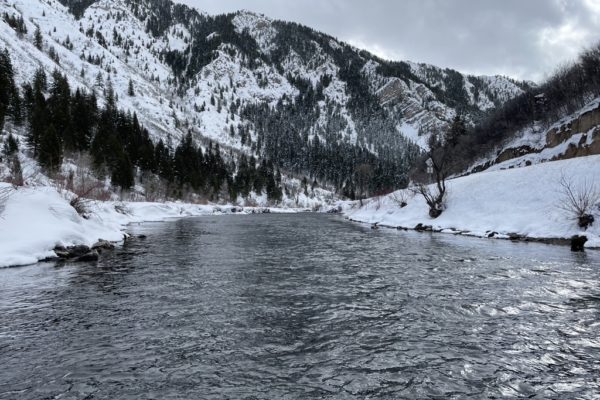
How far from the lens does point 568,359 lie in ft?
23.3

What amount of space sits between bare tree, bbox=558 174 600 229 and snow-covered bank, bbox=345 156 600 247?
27 centimetres

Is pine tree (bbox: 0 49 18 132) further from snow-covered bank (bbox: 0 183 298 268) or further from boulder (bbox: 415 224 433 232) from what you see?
boulder (bbox: 415 224 433 232)

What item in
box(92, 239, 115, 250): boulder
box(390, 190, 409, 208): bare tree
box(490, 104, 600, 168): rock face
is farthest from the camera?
box(390, 190, 409, 208): bare tree

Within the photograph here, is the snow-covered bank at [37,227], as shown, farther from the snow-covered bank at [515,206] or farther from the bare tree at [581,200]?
the bare tree at [581,200]

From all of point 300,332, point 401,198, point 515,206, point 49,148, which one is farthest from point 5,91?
point 300,332

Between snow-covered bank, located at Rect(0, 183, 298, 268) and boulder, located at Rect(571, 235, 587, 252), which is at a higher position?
snow-covered bank, located at Rect(0, 183, 298, 268)

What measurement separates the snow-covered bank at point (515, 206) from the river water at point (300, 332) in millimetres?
12682

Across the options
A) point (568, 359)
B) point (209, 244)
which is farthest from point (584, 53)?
point (568, 359)

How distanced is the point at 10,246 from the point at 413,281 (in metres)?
17.6

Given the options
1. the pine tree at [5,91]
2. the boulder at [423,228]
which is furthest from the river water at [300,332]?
the pine tree at [5,91]

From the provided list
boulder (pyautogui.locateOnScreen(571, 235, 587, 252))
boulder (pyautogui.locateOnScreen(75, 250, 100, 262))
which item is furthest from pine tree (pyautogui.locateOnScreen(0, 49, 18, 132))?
boulder (pyautogui.locateOnScreen(571, 235, 587, 252))

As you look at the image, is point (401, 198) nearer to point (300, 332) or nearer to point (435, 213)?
point (435, 213)

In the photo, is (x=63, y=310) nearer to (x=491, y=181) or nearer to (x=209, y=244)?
(x=209, y=244)

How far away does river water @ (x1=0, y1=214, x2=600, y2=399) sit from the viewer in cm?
619
